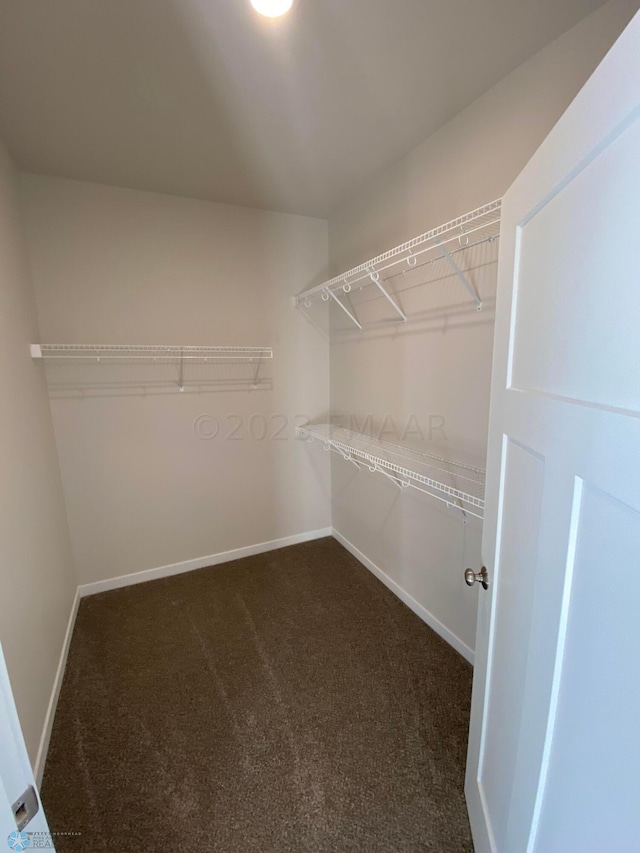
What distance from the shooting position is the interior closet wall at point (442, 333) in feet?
4.32

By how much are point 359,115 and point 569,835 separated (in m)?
2.27

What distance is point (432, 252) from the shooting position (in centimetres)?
176

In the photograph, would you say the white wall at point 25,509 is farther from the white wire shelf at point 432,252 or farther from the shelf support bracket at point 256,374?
the white wire shelf at point 432,252

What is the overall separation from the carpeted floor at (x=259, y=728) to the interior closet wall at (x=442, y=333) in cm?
39

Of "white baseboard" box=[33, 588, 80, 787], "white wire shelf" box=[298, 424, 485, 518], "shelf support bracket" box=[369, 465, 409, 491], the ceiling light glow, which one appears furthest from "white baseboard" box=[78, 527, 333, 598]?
the ceiling light glow

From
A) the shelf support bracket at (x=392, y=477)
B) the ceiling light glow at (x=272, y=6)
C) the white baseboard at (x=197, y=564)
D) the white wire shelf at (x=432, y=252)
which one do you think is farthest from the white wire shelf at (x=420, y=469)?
the ceiling light glow at (x=272, y=6)

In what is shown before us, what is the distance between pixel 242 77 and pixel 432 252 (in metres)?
1.02

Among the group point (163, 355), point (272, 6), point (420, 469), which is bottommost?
point (420, 469)

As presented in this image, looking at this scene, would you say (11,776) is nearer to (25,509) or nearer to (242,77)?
(25,509)

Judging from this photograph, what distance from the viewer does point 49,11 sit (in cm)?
110

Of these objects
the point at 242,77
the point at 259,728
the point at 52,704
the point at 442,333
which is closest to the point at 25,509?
the point at 52,704

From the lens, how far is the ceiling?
113cm

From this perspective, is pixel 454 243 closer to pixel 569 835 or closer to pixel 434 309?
pixel 434 309

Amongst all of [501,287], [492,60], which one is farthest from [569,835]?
[492,60]
